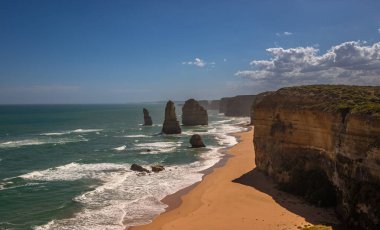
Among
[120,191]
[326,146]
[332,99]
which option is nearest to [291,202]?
[326,146]

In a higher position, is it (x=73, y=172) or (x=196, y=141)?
(x=196, y=141)

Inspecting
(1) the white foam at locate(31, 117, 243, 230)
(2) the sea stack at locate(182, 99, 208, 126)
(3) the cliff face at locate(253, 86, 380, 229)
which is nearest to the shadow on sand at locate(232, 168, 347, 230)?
(3) the cliff face at locate(253, 86, 380, 229)

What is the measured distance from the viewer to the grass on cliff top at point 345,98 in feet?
75.9

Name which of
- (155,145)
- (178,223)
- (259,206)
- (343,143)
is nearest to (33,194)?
(178,223)

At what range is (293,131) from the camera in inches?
1243

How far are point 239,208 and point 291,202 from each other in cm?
377

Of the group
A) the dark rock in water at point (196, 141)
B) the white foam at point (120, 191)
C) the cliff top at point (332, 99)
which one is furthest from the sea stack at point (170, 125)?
the cliff top at point (332, 99)

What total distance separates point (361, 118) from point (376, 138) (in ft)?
5.57

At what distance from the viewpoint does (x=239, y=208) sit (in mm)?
28203

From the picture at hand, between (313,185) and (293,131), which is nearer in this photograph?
(313,185)

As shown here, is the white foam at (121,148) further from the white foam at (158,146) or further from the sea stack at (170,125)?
the sea stack at (170,125)

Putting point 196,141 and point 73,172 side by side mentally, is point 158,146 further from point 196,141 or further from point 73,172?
point 73,172

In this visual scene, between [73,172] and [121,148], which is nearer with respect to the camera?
[73,172]

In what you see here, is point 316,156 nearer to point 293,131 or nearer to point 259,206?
point 293,131
